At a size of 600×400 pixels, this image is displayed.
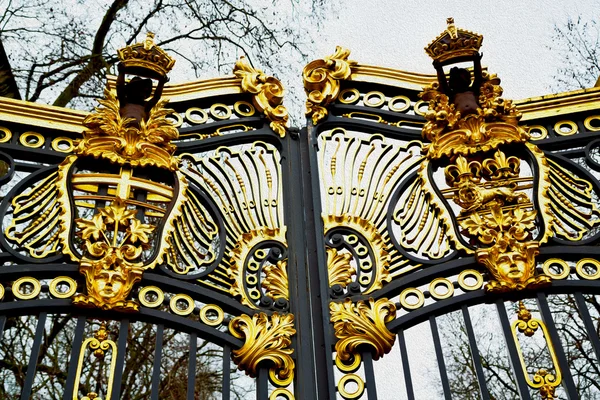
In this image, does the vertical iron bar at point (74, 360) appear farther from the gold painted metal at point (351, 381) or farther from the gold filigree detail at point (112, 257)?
the gold painted metal at point (351, 381)

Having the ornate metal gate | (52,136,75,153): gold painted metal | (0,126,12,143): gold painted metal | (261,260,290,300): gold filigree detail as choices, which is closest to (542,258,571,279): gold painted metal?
the ornate metal gate

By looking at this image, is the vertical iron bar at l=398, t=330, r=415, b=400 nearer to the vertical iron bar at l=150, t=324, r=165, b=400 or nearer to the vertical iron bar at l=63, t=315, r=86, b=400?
the vertical iron bar at l=150, t=324, r=165, b=400

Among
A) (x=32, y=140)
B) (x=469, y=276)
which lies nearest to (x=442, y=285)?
(x=469, y=276)

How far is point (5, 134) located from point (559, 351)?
2623 mm

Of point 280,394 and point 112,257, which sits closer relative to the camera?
point 280,394

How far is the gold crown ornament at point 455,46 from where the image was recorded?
14.1 ft

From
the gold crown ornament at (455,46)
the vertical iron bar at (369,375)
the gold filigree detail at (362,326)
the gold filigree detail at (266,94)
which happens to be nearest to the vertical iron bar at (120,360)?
the gold filigree detail at (362,326)

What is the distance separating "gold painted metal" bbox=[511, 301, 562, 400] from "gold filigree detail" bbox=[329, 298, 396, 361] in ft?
1.60

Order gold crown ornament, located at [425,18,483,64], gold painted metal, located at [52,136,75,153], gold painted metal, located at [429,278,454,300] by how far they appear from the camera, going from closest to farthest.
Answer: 1. gold painted metal, located at [429,278,454,300]
2. gold painted metal, located at [52,136,75,153]
3. gold crown ornament, located at [425,18,483,64]

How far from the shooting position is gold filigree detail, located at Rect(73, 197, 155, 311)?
11.3 ft

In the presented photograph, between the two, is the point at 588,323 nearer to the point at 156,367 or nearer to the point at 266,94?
the point at 156,367

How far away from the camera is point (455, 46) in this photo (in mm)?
4320

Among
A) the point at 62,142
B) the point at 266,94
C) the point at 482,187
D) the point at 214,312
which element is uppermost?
the point at 266,94

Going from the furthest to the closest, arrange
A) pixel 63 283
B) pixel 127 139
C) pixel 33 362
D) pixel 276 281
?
1. pixel 127 139
2. pixel 276 281
3. pixel 63 283
4. pixel 33 362
